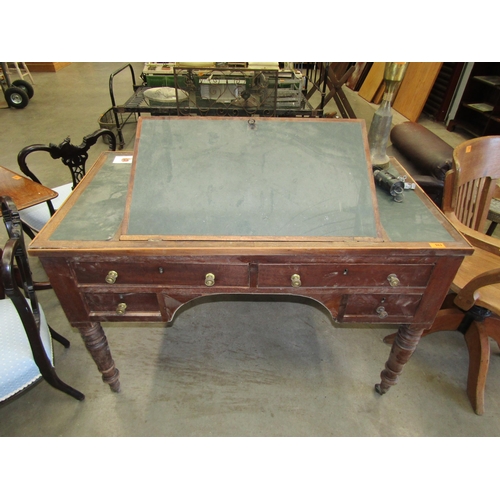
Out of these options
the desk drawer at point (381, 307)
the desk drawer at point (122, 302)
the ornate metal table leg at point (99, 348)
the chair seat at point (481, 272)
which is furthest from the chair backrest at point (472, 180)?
the ornate metal table leg at point (99, 348)

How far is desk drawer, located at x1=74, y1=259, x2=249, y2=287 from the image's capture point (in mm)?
1212

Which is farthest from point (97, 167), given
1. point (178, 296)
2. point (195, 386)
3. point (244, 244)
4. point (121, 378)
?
point (195, 386)

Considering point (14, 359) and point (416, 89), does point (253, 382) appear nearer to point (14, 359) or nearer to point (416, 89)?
point (14, 359)

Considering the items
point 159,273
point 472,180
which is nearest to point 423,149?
point 472,180

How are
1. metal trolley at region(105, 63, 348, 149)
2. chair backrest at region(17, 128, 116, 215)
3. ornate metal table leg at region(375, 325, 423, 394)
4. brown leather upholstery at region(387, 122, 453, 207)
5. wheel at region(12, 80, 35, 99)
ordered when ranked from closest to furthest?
ornate metal table leg at region(375, 325, 423, 394) < chair backrest at region(17, 128, 116, 215) < brown leather upholstery at region(387, 122, 453, 207) < metal trolley at region(105, 63, 348, 149) < wheel at region(12, 80, 35, 99)

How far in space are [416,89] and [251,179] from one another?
4.70 metres

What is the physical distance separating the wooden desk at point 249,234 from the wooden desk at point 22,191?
69cm

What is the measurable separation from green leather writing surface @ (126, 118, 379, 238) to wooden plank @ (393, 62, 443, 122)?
414 cm

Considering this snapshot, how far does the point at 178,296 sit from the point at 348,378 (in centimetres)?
110

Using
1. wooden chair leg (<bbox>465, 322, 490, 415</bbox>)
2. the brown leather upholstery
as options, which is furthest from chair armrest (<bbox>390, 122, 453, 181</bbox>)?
wooden chair leg (<bbox>465, 322, 490, 415</bbox>)

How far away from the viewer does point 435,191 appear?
89.8 inches

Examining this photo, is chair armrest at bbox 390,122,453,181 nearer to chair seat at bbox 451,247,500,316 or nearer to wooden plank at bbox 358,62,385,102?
chair seat at bbox 451,247,500,316

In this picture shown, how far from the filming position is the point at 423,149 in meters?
2.65

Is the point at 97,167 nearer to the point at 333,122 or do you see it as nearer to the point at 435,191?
the point at 333,122
